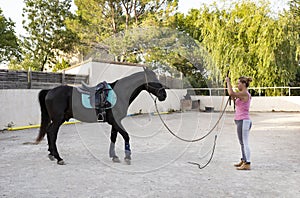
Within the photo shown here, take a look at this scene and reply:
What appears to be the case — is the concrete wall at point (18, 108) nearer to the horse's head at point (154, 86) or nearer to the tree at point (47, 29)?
the horse's head at point (154, 86)

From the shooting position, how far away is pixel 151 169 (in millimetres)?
3873

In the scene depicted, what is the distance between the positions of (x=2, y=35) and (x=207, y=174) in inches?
656

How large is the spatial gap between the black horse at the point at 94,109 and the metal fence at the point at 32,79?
3.72m

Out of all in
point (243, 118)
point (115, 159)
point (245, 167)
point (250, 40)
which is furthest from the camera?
point (250, 40)

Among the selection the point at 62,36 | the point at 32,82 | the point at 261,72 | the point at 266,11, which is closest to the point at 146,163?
the point at 32,82

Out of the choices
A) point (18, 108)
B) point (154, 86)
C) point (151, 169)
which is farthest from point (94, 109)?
point (18, 108)

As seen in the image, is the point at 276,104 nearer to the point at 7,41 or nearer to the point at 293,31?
the point at 293,31

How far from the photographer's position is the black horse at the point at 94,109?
373 centimetres

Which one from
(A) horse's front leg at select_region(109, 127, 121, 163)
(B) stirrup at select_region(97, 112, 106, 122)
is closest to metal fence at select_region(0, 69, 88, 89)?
(A) horse's front leg at select_region(109, 127, 121, 163)

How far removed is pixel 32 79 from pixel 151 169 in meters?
7.35

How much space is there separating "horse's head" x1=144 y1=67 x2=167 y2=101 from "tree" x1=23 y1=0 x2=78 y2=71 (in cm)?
1643

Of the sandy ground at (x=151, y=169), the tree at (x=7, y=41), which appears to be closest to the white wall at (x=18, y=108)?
the sandy ground at (x=151, y=169)

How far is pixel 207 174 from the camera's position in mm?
3641

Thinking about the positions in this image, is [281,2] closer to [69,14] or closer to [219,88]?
[69,14]
